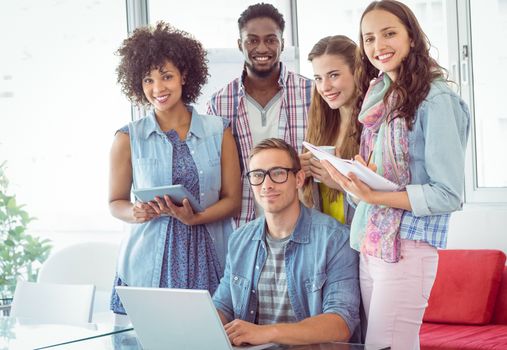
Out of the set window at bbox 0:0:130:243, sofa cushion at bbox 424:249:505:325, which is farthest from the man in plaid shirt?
window at bbox 0:0:130:243

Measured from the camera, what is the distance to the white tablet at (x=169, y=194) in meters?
2.84

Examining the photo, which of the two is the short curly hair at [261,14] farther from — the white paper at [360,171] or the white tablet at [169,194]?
the white paper at [360,171]

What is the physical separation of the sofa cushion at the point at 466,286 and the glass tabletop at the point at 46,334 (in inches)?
98.8

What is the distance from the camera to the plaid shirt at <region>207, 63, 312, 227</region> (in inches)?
128

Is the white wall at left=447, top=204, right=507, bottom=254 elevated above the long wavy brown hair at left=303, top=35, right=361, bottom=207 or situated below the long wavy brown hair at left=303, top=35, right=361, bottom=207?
below

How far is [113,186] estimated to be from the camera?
3152 mm

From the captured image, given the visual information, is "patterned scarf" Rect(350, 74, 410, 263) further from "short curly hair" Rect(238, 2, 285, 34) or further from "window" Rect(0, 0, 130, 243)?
"window" Rect(0, 0, 130, 243)

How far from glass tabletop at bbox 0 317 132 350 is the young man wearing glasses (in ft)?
1.29

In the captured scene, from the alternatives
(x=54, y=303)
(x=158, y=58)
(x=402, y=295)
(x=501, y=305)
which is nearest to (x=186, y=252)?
(x=158, y=58)

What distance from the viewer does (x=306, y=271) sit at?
105 inches

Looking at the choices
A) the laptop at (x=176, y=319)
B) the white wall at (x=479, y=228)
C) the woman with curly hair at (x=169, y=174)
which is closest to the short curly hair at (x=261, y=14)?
the woman with curly hair at (x=169, y=174)

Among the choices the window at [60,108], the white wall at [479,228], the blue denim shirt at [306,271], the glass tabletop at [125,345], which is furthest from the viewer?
the window at [60,108]

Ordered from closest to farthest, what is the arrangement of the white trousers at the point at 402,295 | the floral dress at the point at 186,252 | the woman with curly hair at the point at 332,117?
the white trousers at the point at 402,295 → the woman with curly hair at the point at 332,117 → the floral dress at the point at 186,252

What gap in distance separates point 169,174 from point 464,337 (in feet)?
6.99
